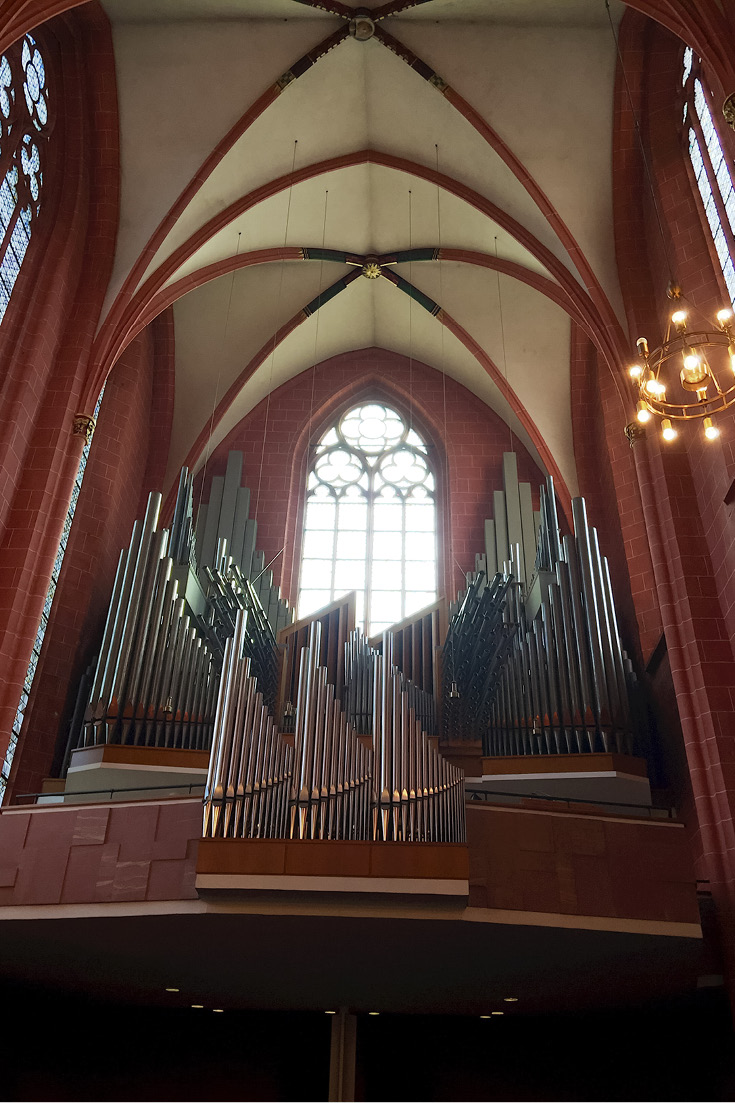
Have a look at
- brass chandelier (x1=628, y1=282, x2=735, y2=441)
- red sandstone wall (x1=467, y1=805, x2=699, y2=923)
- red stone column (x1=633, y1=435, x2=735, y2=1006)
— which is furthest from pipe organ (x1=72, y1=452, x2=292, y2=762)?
brass chandelier (x1=628, y1=282, x2=735, y2=441)

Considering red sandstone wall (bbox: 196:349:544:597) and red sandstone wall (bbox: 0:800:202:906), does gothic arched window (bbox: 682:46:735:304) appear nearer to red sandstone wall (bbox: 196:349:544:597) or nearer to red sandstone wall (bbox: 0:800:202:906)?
red sandstone wall (bbox: 196:349:544:597)

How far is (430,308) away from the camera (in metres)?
16.9

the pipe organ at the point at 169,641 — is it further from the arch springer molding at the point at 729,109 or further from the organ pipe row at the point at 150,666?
the arch springer molding at the point at 729,109

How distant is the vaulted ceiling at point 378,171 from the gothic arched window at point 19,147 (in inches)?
46.0

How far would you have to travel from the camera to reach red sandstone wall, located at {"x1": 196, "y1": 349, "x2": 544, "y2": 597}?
646 inches

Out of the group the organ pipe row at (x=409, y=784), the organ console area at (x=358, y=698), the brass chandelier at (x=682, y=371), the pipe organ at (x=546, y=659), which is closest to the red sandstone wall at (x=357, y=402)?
the organ console area at (x=358, y=698)

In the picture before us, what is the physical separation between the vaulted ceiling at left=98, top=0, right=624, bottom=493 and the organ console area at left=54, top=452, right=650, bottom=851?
3262mm

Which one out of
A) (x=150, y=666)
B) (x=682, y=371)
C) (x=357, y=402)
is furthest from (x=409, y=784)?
(x=357, y=402)

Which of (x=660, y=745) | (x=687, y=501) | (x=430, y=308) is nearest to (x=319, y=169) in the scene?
(x=430, y=308)

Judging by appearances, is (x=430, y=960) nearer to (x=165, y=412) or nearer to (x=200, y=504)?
(x=200, y=504)

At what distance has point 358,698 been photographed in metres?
12.4

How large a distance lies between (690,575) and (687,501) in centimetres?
95

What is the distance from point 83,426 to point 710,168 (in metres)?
8.02

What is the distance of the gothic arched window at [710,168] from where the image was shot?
A: 10.8 metres
